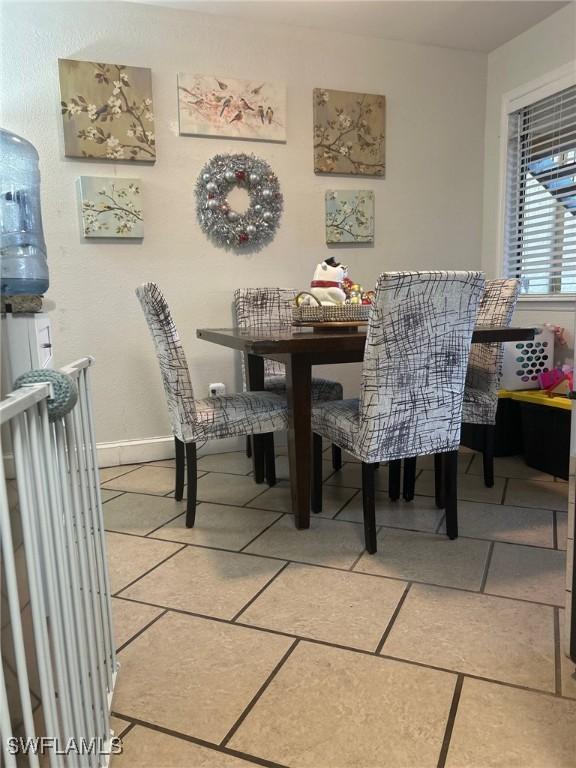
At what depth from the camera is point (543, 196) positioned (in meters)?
3.29

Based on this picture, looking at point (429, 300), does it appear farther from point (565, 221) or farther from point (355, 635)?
point (565, 221)

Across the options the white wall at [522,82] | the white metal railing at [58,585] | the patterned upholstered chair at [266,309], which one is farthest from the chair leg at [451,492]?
the white wall at [522,82]

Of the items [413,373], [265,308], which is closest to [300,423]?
[413,373]

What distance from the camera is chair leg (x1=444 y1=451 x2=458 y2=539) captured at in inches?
77.7

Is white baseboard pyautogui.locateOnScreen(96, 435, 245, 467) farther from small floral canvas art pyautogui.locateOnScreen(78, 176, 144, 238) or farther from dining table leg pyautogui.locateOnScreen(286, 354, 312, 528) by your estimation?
dining table leg pyautogui.locateOnScreen(286, 354, 312, 528)

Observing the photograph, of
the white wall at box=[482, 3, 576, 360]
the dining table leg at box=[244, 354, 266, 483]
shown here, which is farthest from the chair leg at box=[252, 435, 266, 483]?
the white wall at box=[482, 3, 576, 360]

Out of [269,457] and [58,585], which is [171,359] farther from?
[58,585]

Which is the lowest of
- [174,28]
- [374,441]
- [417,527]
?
[417,527]

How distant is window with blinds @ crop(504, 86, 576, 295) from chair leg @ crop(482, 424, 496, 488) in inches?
45.9

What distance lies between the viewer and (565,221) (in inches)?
124

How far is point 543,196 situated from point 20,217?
290 cm

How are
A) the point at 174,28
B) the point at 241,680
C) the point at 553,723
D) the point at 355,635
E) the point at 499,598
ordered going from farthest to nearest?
the point at 174,28
the point at 499,598
the point at 355,635
the point at 241,680
the point at 553,723

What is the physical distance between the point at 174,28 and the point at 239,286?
1415 mm

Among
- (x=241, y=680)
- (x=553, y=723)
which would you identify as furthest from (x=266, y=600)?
(x=553, y=723)
